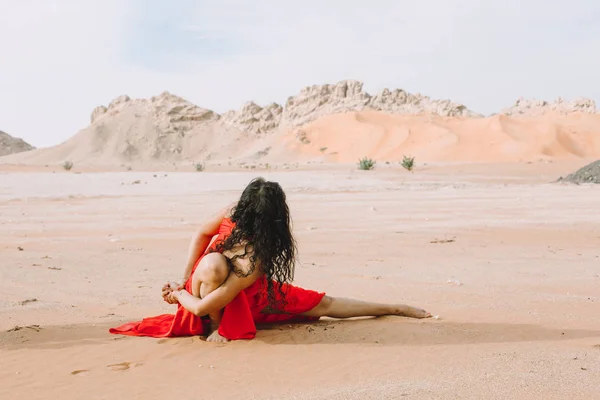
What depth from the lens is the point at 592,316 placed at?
17.6ft

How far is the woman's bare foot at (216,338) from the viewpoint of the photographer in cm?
467

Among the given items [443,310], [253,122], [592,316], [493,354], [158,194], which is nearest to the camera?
[493,354]

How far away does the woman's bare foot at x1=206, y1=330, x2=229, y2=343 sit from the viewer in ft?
15.3

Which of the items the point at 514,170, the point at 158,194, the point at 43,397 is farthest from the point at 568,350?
the point at 514,170

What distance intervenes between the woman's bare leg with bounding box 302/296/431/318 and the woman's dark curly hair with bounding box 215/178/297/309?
71 centimetres

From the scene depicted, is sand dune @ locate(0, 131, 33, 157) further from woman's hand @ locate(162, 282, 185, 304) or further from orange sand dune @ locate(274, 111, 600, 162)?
woman's hand @ locate(162, 282, 185, 304)

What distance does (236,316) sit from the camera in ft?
15.5

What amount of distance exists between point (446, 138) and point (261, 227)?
184 feet

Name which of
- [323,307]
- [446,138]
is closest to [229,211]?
[323,307]

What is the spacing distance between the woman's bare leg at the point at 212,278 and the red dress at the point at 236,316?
3.1 inches

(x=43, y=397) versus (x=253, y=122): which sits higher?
(x=253, y=122)

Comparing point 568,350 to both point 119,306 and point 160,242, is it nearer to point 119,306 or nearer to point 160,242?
point 119,306

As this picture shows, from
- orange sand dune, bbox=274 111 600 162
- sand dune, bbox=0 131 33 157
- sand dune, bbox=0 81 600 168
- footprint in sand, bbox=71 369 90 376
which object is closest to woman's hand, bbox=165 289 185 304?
footprint in sand, bbox=71 369 90 376

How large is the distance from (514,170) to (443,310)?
105 ft
